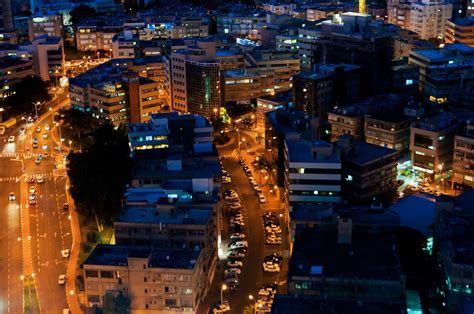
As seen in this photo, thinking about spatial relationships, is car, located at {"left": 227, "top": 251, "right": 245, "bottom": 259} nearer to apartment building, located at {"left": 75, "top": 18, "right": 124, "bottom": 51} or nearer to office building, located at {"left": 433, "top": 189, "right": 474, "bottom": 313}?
office building, located at {"left": 433, "top": 189, "right": 474, "bottom": 313}

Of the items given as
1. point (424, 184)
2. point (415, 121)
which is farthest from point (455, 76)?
point (424, 184)

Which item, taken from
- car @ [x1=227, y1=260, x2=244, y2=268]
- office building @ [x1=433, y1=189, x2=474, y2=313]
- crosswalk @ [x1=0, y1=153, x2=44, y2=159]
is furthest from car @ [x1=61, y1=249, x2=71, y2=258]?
office building @ [x1=433, y1=189, x2=474, y2=313]

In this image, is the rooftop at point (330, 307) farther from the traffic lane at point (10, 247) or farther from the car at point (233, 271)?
the traffic lane at point (10, 247)

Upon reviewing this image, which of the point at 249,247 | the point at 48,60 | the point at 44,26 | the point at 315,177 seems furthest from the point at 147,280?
the point at 44,26

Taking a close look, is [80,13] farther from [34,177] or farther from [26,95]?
[34,177]

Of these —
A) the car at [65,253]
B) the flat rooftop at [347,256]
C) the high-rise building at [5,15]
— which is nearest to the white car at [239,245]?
the flat rooftop at [347,256]
